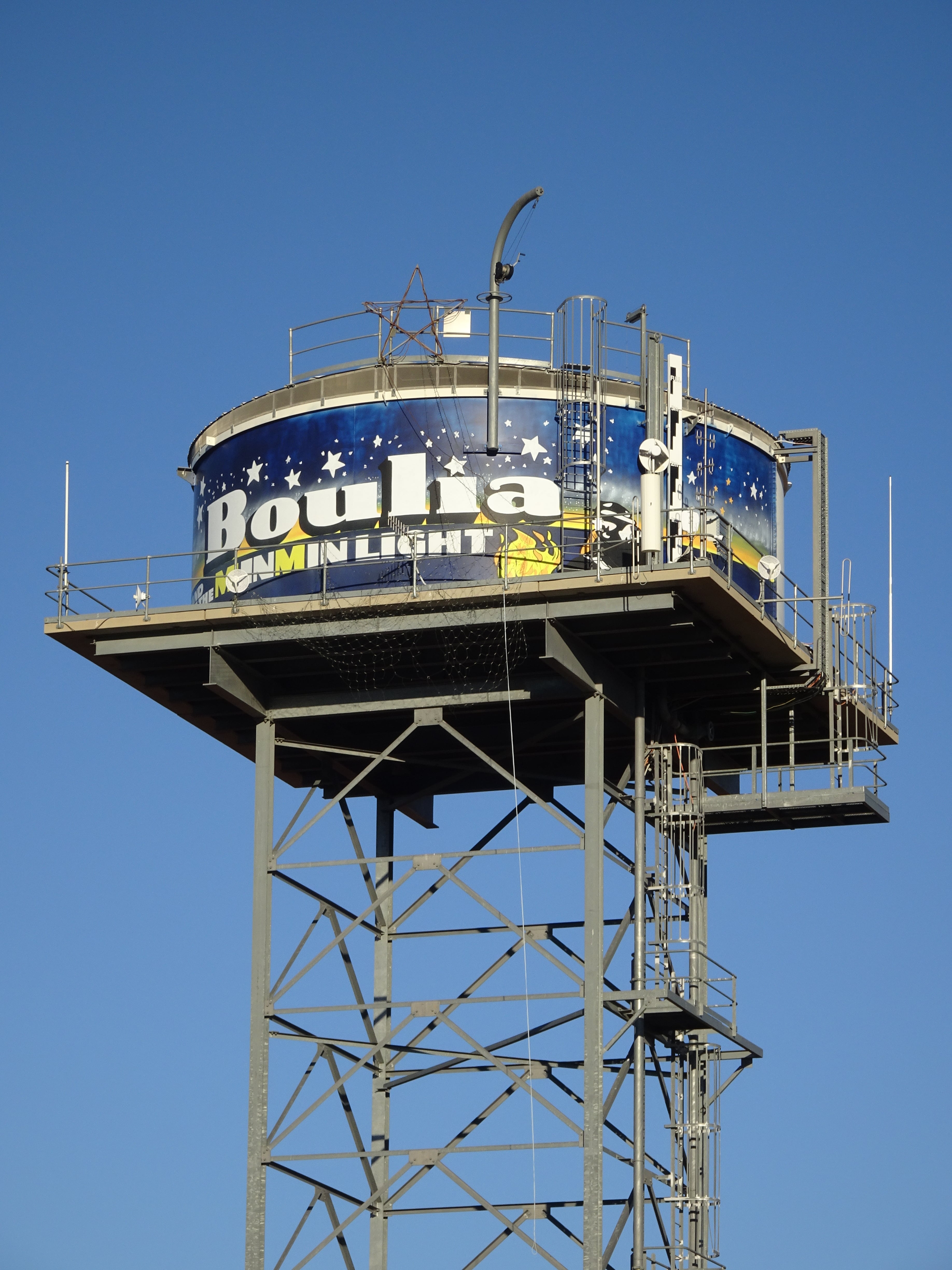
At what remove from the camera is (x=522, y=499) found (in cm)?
4300

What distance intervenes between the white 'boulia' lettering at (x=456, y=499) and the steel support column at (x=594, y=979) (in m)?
3.29

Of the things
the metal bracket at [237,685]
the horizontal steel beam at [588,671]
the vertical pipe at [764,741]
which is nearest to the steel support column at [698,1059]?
the vertical pipe at [764,741]

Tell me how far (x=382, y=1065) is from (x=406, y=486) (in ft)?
31.4

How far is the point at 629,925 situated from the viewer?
43875 millimetres

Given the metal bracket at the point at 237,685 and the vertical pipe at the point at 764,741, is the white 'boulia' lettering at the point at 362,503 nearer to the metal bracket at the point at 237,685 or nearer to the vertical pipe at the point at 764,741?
the metal bracket at the point at 237,685

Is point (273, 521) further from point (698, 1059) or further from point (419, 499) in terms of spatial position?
point (698, 1059)

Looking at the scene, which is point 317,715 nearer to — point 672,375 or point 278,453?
point 278,453

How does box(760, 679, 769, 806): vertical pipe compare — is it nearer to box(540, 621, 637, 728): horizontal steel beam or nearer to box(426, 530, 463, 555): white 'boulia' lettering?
box(540, 621, 637, 728): horizontal steel beam

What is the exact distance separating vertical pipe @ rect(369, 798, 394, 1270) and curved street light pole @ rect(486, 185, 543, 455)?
272 inches

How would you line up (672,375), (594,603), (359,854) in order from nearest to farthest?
(594,603)
(672,375)
(359,854)

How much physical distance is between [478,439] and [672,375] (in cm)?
322

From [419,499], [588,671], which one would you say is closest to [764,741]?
[588,671]

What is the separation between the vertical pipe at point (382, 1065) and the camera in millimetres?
45688

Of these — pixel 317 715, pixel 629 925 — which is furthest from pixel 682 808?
pixel 317 715
